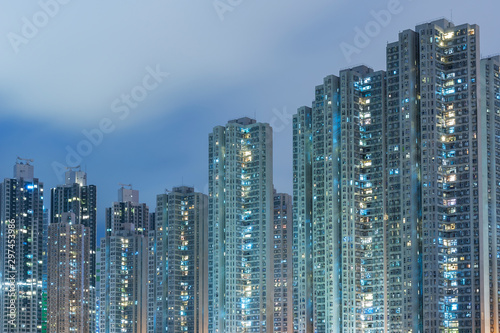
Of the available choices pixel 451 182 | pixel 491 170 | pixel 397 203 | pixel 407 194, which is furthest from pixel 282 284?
pixel 491 170

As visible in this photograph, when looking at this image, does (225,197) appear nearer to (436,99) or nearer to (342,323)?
(342,323)

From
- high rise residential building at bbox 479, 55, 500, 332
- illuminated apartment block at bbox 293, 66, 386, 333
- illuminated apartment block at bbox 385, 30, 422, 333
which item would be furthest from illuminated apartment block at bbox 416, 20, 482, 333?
illuminated apartment block at bbox 293, 66, 386, 333

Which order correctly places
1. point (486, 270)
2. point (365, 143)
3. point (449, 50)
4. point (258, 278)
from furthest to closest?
point (258, 278)
point (365, 143)
point (449, 50)
point (486, 270)

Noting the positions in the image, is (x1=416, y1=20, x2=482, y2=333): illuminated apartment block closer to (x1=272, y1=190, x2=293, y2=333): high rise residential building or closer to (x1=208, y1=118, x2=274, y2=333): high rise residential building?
(x1=208, y1=118, x2=274, y2=333): high rise residential building

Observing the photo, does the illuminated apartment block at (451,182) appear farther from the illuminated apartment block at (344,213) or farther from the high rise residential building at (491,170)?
the illuminated apartment block at (344,213)

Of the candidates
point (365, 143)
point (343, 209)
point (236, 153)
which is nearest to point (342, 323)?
point (343, 209)
